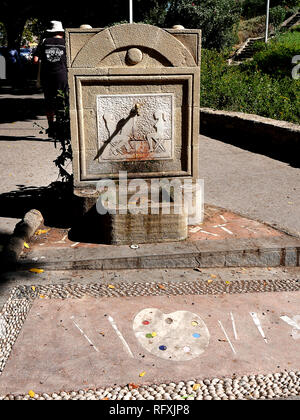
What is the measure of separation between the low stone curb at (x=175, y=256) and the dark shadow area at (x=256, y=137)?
13.6ft

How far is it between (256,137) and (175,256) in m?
6.21

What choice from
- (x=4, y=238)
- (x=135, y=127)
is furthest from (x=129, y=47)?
(x=4, y=238)

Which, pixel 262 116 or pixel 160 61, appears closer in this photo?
pixel 160 61

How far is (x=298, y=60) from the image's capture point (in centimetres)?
2017

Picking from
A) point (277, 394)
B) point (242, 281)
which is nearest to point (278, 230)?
point (242, 281)

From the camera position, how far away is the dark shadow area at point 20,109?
1339 cm

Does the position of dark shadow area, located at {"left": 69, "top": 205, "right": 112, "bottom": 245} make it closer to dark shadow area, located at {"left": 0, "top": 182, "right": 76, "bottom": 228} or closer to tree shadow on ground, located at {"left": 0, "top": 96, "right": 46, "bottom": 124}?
dark shadow area, located at {"left": 0, "top": 182, "right": 76, "bottom": 228}

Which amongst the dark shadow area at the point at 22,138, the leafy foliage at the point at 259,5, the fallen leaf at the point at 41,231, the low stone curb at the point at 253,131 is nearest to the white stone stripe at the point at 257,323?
the fallen leaf at the point at 41,231

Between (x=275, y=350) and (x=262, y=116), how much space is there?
848 cm

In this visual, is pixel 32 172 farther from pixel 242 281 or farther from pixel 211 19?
pixel 211 19

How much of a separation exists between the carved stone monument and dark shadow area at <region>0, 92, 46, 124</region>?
324 inches

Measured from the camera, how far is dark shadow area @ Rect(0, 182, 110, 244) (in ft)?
16.3

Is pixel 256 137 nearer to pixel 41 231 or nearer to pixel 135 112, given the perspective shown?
pixel 135 112

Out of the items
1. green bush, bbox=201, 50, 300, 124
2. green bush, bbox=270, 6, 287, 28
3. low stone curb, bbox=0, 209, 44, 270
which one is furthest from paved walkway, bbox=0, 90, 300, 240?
green bush, bbox=270, 6, 287, 28
